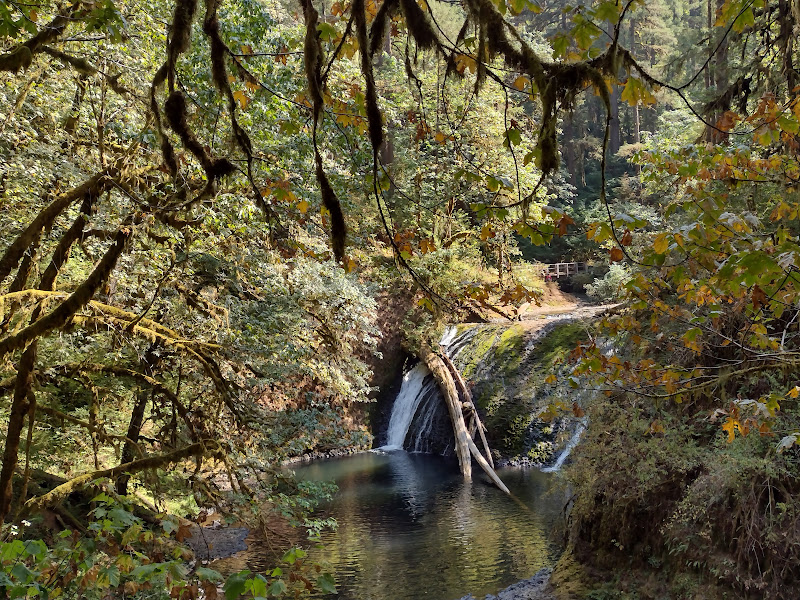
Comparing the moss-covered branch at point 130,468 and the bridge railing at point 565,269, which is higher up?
the bridge railing at point 565,269

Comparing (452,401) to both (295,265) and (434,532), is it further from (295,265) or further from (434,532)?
(295,265)

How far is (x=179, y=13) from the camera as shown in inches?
104

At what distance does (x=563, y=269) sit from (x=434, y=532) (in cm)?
1862

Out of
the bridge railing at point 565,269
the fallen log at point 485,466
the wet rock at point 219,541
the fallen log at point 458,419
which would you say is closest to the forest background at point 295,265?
the wet rock at point 219,541

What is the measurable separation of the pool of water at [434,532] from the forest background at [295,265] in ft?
4.64

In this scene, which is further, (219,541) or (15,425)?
(219,541)

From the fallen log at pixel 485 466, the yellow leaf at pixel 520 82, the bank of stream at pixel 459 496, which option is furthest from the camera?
the fallen log at pixel 485 466

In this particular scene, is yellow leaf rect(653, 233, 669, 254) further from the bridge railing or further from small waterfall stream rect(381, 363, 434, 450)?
the bridge railing

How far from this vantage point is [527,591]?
792 centimetres

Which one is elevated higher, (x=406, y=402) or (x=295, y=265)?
(x=295, y=265)

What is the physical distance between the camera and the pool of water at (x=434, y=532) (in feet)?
28.1

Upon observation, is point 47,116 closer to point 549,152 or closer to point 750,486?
point 549,152

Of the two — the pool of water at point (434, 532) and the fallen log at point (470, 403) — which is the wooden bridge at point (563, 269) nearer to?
the fallen log at point (470, 403)

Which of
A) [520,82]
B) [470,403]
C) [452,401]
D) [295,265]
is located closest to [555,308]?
[470,403]
